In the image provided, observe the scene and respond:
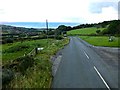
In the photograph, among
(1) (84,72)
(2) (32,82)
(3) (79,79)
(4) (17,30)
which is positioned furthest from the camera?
(4) (17,30)

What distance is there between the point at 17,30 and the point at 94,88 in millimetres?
134961

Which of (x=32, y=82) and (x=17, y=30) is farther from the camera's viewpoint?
(x=17, y=30)

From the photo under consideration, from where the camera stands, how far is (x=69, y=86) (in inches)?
561

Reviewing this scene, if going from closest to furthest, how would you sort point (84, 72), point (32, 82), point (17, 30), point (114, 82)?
point (32, 82)
point (114, 82)
point (84, 72)
point (17, 30)

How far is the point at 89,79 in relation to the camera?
16438 millimetres

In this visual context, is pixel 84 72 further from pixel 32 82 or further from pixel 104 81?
pixel 32 82

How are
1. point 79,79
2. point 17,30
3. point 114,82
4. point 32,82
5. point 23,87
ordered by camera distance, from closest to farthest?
point 23,87 → point 32,82 → point 114,82 → point 79,79 → point 17,30

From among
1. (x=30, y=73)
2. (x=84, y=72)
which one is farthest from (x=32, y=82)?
(x=84, y=72)

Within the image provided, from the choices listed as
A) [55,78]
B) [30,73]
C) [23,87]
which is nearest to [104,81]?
[55,78]

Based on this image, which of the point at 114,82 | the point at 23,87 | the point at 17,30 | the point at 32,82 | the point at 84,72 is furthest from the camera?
the point at 17,30

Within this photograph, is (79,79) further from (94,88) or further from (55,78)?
(94,88)

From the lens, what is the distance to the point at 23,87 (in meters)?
12.0

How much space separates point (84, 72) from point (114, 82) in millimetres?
4341

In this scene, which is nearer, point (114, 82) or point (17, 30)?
point (114, 82)
